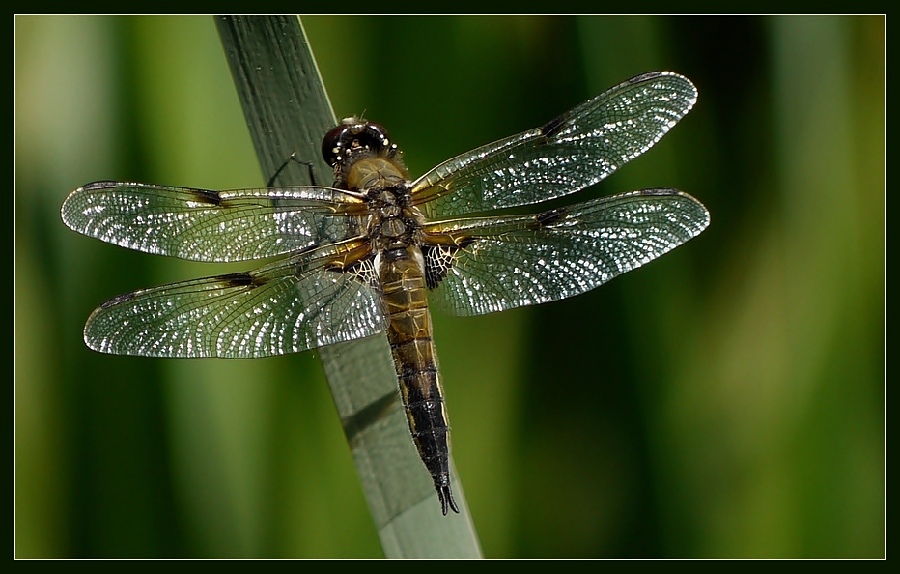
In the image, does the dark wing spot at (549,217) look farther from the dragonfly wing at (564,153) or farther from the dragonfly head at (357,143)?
the dragonfly head at (357,143)

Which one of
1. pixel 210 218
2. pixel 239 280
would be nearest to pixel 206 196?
pixel 210 218

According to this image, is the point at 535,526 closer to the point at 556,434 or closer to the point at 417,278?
the point at 556,434

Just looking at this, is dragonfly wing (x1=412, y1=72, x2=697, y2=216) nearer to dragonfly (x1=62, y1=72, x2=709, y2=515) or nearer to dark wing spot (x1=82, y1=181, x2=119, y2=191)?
dragonfly (x1=62, y1=72, x2=709, y2=515)

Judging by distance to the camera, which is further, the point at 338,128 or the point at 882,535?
the point at 882,535

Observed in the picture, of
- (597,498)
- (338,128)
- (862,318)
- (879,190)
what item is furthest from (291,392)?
(879,190)

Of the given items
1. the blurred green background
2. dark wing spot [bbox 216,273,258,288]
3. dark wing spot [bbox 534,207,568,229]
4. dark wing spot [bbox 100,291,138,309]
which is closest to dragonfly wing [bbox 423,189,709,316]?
dark wing spot [bbox 534,207,568,229]

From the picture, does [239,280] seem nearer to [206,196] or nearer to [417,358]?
[206,196]
